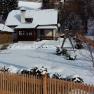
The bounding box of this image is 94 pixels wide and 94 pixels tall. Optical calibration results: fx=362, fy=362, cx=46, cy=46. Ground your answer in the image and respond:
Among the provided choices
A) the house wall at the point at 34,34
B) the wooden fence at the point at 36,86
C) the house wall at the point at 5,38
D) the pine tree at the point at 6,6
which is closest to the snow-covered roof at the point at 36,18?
the house wall at the point at 34,34

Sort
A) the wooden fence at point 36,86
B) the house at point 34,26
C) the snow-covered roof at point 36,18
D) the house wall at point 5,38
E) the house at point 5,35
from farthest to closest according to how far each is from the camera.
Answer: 1. the snow-covered roof at point 36,18
2. the house at point 34,26
3. the house wall at point 5,38
4. the house at point 5,35
5. the wooden fence at point 36,86

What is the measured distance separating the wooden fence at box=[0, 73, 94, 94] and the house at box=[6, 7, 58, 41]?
4882 centimetres

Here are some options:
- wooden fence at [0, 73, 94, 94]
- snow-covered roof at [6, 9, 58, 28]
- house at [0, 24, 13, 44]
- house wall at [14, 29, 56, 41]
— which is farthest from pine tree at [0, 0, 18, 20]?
wooden fence at [0, 73, 94, 94]

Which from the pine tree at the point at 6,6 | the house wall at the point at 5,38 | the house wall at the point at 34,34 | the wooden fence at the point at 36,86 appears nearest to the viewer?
the wooden fence at the point at 36,86

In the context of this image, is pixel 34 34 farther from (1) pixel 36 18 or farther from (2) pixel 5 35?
(2) pixel 5 35

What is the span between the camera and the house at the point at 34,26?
62.9m

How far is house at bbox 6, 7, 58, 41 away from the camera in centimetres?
6294

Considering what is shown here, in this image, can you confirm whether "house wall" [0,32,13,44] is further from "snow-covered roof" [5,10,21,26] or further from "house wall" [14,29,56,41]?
"snow-covered roof" [5,10,21,26]

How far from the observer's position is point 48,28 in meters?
63.2

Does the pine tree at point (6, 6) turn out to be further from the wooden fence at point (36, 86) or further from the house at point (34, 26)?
the wooden fence at point (36, 86)

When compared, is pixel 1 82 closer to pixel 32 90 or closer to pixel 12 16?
pixel 32 90

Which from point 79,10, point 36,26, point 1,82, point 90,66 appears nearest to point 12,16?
point 36,26

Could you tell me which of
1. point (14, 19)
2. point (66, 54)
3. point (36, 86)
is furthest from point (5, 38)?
point (36, 86)

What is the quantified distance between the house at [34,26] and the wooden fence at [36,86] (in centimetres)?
4882
